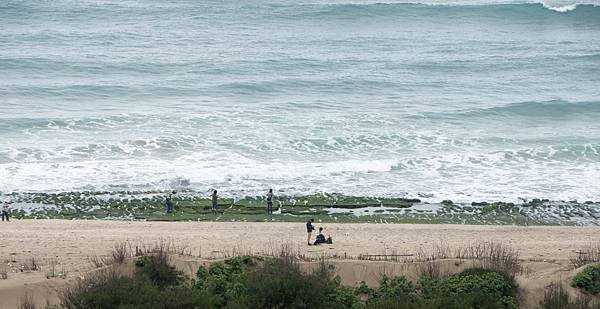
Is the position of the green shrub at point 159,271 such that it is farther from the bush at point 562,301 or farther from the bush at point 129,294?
the bush at point 562,301

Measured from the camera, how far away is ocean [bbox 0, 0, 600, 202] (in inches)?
1229

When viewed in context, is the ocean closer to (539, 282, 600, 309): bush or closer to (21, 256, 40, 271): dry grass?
(21, 256, 40, 271): dry grass

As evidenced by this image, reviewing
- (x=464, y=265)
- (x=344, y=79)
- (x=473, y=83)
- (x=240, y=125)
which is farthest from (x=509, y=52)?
(x=464, y=265)

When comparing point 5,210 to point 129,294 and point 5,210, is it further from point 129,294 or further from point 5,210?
point 129,294

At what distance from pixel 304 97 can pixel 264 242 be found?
2190 centimetres

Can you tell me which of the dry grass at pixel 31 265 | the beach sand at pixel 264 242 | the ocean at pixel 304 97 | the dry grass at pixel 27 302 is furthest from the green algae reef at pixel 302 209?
the dry grass at pixel 27 302

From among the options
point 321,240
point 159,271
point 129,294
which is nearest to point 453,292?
point 159,271

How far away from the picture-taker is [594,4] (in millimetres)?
66312

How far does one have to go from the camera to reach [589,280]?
15820 millimetres

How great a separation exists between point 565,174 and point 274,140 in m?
11.8

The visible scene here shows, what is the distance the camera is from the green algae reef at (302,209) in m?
26.6

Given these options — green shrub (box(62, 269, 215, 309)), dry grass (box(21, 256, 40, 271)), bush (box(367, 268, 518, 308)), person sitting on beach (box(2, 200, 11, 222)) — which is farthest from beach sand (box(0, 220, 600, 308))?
green shrub (box(62, 269, 215, 309))

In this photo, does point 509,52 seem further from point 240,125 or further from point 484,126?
point 240,125

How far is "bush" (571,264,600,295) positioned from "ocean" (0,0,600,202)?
12.7 meters
